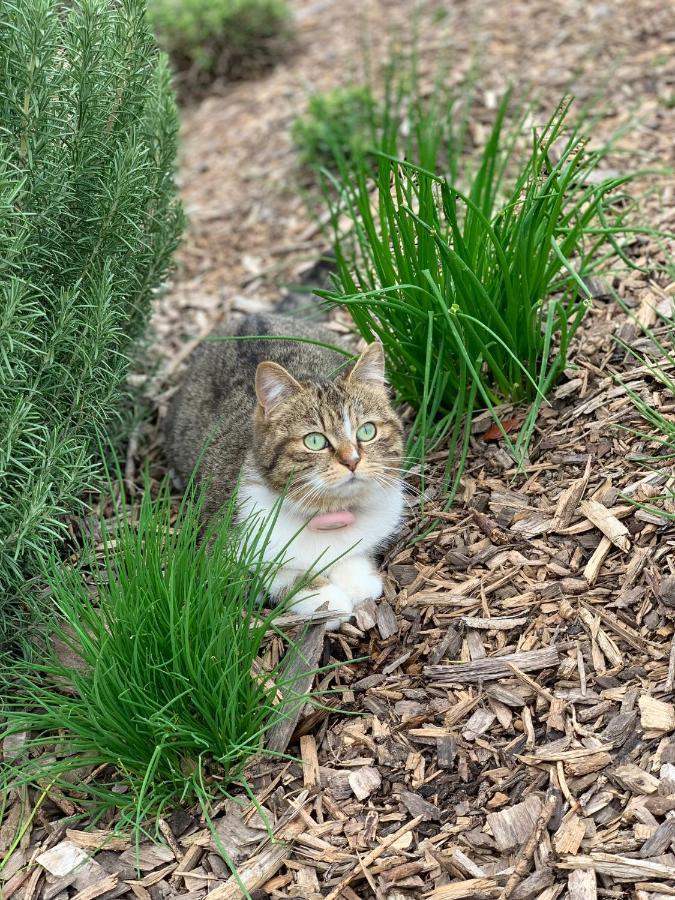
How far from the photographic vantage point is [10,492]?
→ 3451 millimetres

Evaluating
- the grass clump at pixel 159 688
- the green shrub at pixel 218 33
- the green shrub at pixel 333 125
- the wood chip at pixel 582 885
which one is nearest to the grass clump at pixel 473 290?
the grass clump at pixel 159 688

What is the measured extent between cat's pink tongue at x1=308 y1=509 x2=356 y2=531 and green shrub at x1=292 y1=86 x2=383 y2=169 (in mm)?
3162

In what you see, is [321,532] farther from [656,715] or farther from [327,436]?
[656,715]

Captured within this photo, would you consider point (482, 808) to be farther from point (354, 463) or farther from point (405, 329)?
point (405, 329)

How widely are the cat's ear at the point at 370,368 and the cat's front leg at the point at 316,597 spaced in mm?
790

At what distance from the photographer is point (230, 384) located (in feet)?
14.3

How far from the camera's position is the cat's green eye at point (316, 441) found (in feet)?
12.0

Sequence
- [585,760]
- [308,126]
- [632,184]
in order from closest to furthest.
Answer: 1. [585,760]
2. [632,184]
3. [308,126]

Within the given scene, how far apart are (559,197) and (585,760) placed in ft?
6.62

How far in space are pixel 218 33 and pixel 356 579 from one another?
5861 mm

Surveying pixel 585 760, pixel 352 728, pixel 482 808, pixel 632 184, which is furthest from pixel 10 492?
pixel 632 184

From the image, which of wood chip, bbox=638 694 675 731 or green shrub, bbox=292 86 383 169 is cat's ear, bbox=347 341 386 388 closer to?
wood chip, bbox=638 694 675 731

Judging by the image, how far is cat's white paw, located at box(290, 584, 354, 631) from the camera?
3.60m

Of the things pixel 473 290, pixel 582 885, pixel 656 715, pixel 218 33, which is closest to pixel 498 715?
pixel 656 715
